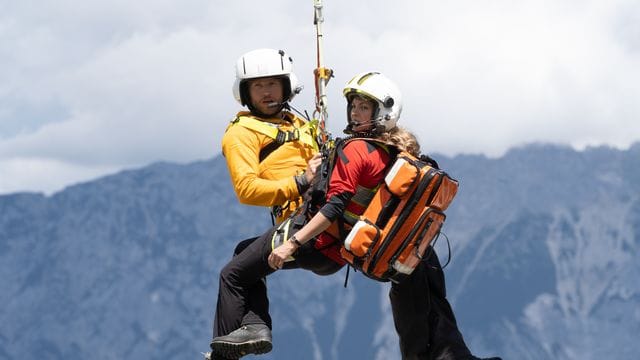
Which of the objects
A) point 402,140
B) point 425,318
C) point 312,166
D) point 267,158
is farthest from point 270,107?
point 425,318

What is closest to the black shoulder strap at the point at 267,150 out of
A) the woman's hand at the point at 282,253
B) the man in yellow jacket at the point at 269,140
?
the man in yellow jacket at the point at 269,140

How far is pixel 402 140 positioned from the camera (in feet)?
46.8

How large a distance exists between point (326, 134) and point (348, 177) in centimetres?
106

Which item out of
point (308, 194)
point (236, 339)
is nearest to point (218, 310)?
point (236, 339)

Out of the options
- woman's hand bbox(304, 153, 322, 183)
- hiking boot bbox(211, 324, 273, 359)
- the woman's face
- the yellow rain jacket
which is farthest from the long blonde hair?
hiking boot bbox(211, 324, 273, 359)

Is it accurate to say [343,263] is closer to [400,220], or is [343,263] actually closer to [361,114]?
[400,220]

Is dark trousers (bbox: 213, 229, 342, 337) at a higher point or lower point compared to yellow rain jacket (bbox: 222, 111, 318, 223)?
lower

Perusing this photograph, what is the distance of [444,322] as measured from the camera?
15.2 m

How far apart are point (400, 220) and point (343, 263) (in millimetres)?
938

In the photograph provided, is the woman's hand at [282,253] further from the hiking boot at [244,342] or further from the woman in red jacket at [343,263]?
the hiking boot at [244,342]

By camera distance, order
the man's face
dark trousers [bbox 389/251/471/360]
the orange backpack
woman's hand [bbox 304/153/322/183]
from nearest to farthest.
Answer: the orange backpack, woman's hand [bbox 304/153/322/183], the man's face, dark trousers [bbox 389/251/471/360]

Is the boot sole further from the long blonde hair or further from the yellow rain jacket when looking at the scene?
the long blonde hair

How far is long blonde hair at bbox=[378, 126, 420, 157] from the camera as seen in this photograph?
561 inches

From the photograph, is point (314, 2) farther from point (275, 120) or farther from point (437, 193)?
point (437, 193)
